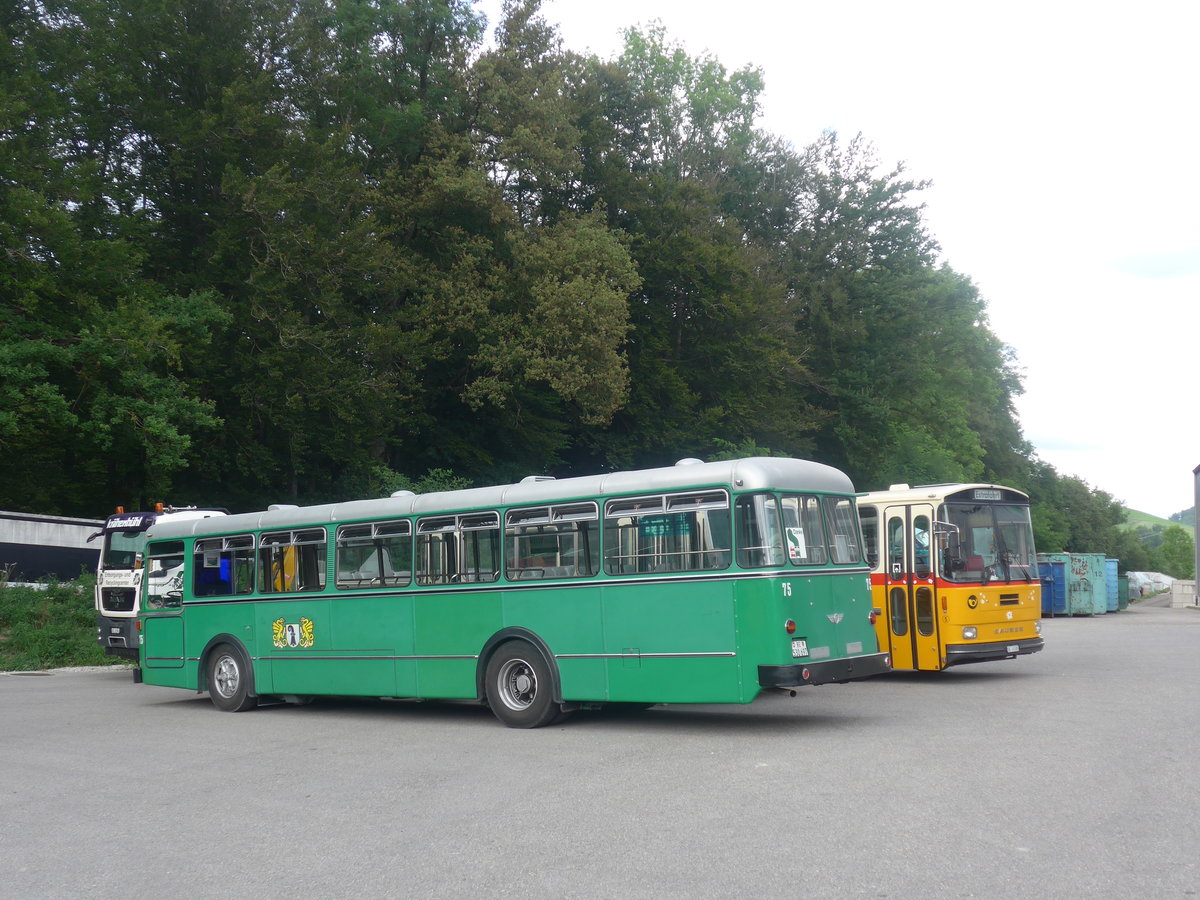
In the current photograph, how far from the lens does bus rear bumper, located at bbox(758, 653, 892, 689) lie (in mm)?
11820

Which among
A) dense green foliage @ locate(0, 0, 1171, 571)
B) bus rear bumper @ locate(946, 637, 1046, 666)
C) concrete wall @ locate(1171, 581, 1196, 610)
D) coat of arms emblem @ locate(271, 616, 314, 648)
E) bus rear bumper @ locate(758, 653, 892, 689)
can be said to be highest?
dense green foliage @ locate(0, 0, 1171, 571)

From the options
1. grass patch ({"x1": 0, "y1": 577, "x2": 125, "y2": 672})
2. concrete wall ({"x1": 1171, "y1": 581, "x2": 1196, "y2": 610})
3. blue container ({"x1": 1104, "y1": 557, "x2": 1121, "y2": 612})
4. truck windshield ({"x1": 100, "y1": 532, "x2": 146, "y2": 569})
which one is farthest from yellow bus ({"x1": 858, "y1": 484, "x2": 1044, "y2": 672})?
concrete wall ({"x1": 1171, "y1": 581, "x2": 1196, "y2": 610})

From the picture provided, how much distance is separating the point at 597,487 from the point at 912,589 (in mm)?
6356

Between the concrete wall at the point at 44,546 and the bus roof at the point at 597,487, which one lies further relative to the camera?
the concrete wall at the point at 44,546

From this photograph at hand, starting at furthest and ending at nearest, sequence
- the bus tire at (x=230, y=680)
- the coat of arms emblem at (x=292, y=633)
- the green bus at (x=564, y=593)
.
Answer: the bus tire at (x=230, y=680) → the coat of arms emblem at (x=292, y=633) → the green bus at (x=564, y=593)

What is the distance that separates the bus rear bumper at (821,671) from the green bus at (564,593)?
21mm

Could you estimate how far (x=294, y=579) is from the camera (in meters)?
15.9

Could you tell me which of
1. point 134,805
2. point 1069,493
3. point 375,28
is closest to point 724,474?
point 134,805

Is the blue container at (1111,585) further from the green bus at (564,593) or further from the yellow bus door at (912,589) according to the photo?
the green bus at (564,593)

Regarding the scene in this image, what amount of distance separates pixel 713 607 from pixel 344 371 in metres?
21.8

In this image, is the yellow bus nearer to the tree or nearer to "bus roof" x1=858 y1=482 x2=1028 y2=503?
"bus roof" x1=858 y1=482 x2=1028 y2=503

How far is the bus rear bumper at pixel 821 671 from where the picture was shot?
1182 centimetres

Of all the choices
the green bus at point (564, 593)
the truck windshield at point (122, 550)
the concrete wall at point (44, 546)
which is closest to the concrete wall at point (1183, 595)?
the concrete wall at point (44, 546)

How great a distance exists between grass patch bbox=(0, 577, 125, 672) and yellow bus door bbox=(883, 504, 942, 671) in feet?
54.5
